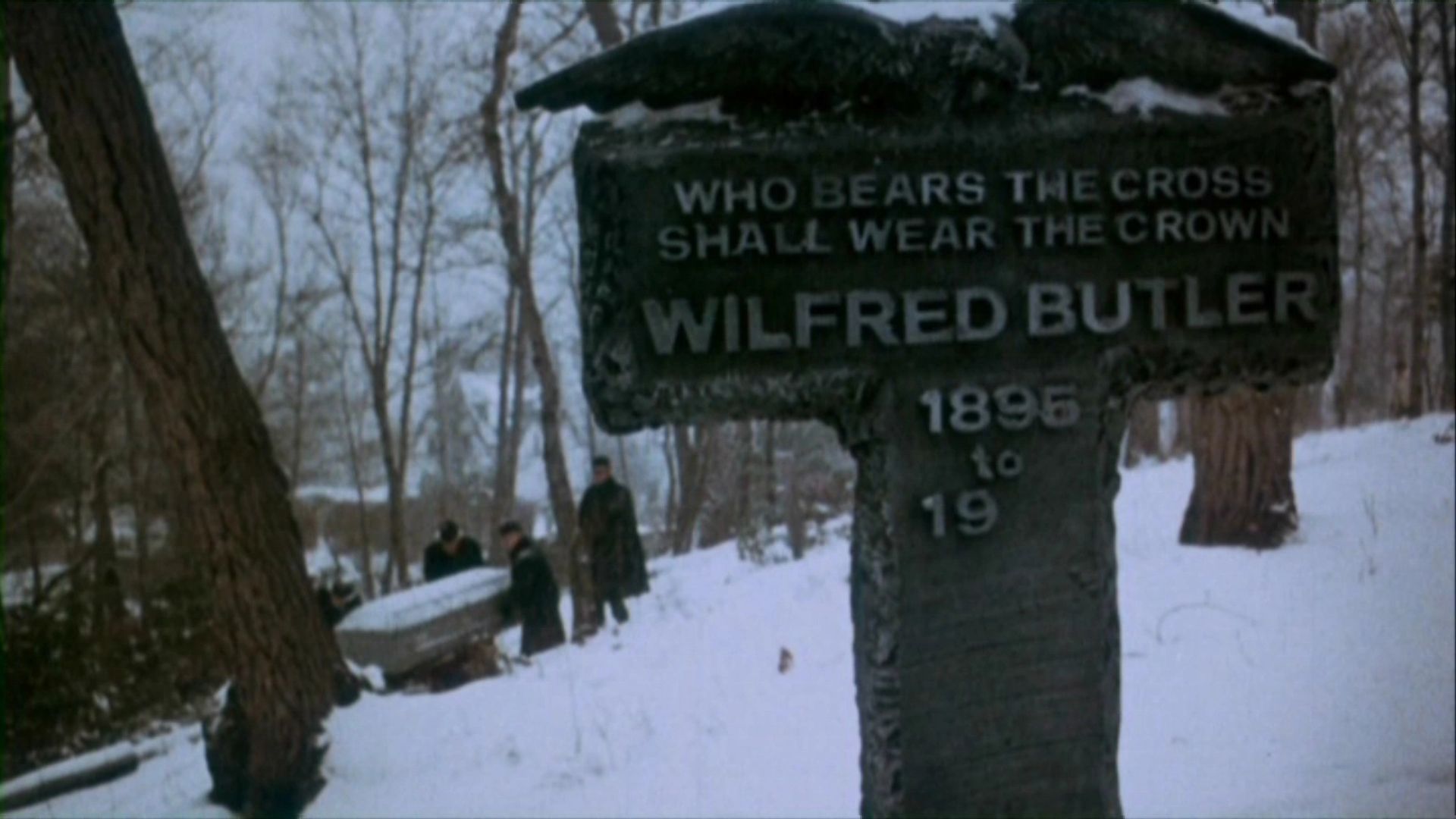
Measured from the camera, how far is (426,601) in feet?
39.1

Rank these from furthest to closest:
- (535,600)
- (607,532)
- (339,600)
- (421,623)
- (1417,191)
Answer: (1417,191)
(339,600)
(607,532)
(421,623)
(535,600)

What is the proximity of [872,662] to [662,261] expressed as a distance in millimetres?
1097

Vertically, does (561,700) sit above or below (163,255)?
below

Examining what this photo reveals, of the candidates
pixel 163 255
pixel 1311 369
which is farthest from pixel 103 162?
pixel 1311 369

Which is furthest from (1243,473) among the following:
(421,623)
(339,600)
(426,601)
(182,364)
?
(339,600)

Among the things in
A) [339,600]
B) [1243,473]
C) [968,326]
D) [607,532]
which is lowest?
[339,600]

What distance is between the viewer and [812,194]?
9.05ft

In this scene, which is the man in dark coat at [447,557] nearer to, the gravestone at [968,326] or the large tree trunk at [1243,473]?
the large tree trunk at [1243,473]

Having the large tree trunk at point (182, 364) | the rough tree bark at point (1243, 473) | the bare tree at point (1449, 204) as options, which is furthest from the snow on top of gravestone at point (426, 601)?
the bare tree at point (1449, 204)

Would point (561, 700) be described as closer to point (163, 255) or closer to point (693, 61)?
point (163, 255)

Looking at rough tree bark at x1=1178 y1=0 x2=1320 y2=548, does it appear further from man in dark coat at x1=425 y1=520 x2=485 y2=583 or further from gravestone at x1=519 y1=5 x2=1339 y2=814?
man in dark coat at x1=425 y1=520 x2=485 y2=583

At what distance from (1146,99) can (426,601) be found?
10.4 m

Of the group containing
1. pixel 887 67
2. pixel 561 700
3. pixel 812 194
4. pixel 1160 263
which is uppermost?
pixel 887 67

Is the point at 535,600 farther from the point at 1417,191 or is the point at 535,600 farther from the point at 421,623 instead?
the point at 1417,191
